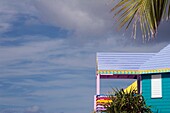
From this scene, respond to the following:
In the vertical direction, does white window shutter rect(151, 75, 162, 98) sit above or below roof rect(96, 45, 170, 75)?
below

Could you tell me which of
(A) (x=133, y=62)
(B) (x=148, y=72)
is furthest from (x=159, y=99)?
(A) (x=133, y=62)

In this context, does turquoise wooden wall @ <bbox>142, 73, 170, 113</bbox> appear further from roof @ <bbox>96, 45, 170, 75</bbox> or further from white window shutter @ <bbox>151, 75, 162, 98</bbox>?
roof @ <bbox>96, 45, 170, 75</bbox>

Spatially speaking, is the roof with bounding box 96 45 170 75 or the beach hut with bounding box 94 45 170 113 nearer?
the beach hut with bounding box 94 45 170 113

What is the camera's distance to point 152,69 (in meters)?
26.1

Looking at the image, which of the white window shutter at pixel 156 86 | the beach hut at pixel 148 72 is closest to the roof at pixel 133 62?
the beach hut at pixel 148 72

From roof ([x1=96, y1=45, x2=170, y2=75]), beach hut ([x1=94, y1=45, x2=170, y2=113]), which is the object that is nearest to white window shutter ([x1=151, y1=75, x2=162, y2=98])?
beach hut ([x1=94, y1=45, x2=170, y2=113])

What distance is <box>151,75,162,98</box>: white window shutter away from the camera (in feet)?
85.7

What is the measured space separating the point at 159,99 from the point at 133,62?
2823 mm

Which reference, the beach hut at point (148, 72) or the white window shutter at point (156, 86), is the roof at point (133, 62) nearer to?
the beach hut at point (148, 72)

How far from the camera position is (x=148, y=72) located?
86.1ft

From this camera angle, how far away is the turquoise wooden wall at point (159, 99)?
25.8m

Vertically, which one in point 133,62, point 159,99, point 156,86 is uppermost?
point 133,62

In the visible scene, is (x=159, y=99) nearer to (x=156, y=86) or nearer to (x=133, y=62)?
(x=156, y=86)

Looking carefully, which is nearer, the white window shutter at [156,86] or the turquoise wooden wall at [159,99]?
the turquoise wooden wall at [159,99]
